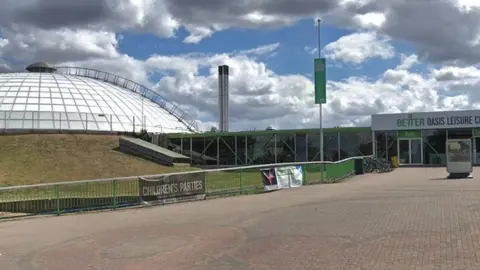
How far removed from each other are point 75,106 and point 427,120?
3613cm

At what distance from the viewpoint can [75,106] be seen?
58.0 metres

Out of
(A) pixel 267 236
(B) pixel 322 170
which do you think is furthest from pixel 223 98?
(A) pixel 267 236

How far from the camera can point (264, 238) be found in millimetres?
10891

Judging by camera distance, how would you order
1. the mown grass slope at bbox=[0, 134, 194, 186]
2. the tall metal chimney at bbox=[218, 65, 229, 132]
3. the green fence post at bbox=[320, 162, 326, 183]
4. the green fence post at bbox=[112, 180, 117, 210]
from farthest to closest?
1. the tall metal chimney at bbox=[218, 65, 229, 132]
2. the mown grass slope at bbox=[0, 134, 194, 186]
3. the green fence post at bbox=[320, 162, 326, 183]
4. the green fence post at bbox=[112, 180, 117, 210]

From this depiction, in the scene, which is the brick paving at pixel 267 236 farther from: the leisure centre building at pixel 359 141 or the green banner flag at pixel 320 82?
the leisure centre building at pixel 359 141

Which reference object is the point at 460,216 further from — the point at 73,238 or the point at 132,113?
the point at 132,113

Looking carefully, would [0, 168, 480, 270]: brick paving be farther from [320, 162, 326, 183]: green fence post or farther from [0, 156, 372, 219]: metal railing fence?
[320, 162, 326, 183]: green fence post

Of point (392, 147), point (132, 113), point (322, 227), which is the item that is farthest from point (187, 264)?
point (132, 113)

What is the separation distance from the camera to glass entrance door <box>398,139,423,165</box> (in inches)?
1668

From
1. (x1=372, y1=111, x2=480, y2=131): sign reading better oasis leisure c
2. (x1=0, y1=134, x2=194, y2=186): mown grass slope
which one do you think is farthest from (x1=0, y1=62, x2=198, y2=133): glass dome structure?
(x1=372, y1=111, x2=480, y2=131): sign reading better oasis leisure c

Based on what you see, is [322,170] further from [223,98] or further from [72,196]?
[223,98]

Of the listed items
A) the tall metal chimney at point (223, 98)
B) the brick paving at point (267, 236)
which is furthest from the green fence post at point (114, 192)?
the tall metal chimney at point (223, 98)

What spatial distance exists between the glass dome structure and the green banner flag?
28.8 metres

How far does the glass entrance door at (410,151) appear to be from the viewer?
4238 centimetres
